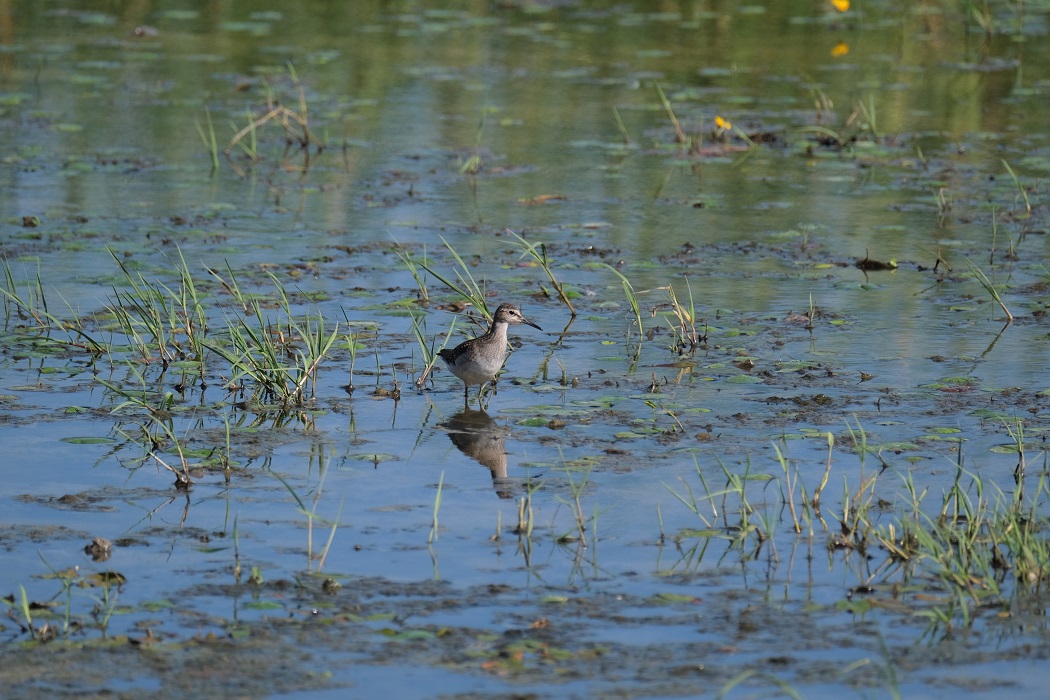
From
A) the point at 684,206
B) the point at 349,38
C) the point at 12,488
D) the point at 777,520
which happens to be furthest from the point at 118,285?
the point at 349,38

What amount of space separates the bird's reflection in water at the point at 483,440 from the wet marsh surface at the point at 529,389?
0.03m

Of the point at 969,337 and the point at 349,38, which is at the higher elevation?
the point at 349,38

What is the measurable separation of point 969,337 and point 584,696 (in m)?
4.68

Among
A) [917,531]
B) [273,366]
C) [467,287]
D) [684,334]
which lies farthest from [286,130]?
[917,531]

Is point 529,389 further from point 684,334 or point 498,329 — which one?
point 684,334

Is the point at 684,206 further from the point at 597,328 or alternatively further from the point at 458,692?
the point at 458,692

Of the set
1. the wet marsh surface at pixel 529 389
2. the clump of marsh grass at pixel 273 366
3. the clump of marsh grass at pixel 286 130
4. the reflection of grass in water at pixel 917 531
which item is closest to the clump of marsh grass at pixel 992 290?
the wet marsh surface at pixel 529 389

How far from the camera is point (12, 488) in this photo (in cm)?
637

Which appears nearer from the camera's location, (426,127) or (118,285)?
(118,285)

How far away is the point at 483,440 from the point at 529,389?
820 millimetres

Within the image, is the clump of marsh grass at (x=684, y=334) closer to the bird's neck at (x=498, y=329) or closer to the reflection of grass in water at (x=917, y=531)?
the bird's neck at (x=498, y=329)

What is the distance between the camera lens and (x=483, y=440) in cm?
711

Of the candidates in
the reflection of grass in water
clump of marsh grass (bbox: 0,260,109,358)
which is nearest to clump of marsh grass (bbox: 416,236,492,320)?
clump of marsh grass (bbox: 0,260,109,358)

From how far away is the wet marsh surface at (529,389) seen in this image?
498 cm
